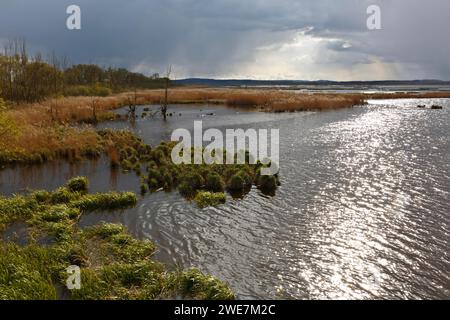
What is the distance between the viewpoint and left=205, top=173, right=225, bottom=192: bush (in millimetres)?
20219

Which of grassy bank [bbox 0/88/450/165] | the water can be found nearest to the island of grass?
the water

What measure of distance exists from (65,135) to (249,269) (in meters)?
25.2

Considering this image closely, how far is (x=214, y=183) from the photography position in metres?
20.4

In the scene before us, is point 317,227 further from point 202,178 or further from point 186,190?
point 202,178

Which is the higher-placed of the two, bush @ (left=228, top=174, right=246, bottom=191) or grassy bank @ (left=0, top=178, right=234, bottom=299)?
bush @ (left=228, top=174, right=246, bottom=191)

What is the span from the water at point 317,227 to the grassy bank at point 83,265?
0.88 meters

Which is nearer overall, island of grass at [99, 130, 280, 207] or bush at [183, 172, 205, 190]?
island of grass at [99, 130, 280, 207]

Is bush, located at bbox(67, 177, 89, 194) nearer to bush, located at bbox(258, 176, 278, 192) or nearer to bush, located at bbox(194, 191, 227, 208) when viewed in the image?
bush, located at bbox(194, 191, 227, 208)

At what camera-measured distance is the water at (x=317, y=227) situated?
11055mm

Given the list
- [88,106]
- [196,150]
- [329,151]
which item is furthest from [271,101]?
[196,150]

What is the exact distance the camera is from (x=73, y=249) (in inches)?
469

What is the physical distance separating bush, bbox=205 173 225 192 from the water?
189 cm

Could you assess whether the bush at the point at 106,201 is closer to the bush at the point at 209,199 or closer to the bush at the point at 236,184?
the bush at the point at 209,199
